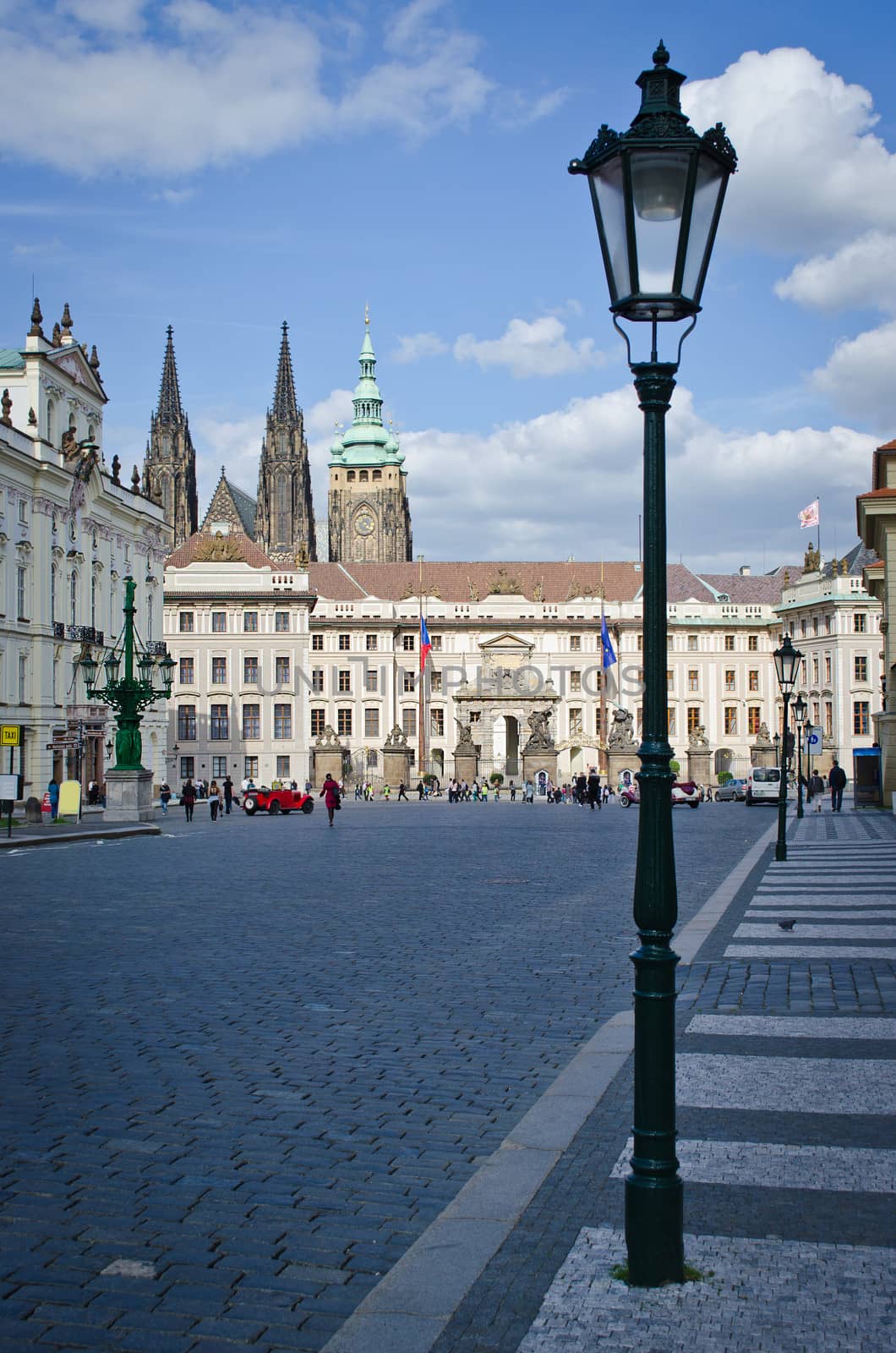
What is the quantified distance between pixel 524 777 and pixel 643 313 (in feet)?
232

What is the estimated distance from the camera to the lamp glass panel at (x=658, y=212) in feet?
15.8

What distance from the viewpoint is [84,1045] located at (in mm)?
8398

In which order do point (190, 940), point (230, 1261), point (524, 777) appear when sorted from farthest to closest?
point (524, 777) < point (190, 940) < point (230, 1261)

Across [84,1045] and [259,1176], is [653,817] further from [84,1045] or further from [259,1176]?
[84,1045]

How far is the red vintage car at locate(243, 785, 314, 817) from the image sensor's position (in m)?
51.0

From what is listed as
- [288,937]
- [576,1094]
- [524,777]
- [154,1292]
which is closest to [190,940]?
[288,937]

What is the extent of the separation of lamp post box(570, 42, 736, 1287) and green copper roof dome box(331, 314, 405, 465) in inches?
5693

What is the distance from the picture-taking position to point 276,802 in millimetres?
51281

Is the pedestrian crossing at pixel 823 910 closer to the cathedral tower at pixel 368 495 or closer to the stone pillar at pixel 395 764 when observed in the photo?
the stone pillar at pixel 395 764

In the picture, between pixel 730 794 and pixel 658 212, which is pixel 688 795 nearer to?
pixel 730 794

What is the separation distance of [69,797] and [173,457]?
100.0 metres

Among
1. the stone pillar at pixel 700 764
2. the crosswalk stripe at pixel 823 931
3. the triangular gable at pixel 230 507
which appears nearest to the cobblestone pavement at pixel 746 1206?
the crosswalk stripe at pixel 823 931

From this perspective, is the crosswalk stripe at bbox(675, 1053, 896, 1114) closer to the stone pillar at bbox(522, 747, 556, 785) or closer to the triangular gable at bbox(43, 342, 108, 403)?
→ the triangular gable at bbox(43, 342, 108, 403)

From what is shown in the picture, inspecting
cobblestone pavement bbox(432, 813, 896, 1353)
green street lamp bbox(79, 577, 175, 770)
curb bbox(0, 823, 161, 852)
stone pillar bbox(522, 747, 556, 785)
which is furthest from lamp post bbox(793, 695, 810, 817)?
cobblestone pavement bbox(432, 813, 896, 1353)
